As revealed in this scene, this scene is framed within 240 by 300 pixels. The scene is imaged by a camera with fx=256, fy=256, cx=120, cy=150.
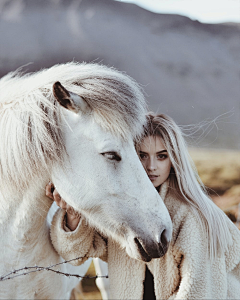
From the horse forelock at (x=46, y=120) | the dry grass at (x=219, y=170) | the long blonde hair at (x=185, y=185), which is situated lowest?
the dry grass at (x=219, y=170)

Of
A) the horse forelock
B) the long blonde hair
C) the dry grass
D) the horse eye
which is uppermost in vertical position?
the horse forelock

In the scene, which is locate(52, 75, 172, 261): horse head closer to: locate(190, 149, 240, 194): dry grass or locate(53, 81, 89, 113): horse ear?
locate(53, 81, 89, 113): horse ear

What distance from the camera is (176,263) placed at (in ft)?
3.36

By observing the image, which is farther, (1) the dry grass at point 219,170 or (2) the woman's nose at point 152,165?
(1) the dry grass at point 219,170

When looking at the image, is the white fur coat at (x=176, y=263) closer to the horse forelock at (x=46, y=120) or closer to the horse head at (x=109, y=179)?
the horse head at (x=109, y=179)

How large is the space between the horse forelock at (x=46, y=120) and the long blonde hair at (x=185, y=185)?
0.26m

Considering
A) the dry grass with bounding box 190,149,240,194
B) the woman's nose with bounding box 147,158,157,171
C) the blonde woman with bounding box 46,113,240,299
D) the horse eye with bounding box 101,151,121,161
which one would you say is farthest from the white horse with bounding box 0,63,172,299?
the dry grass with bounding box 190,149,240,194

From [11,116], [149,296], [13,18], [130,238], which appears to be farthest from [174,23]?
[149,296]

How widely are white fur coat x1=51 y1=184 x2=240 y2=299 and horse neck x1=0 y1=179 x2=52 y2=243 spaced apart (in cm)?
15

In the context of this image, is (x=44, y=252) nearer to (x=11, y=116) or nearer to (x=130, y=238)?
(x=130, y=238)

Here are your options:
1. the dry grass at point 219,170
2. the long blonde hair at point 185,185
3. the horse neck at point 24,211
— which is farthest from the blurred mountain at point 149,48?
the horse neck at point 24,211

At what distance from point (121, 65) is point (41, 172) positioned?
4.74 feet

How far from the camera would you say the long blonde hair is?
103cm

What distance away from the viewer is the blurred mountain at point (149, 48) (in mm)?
1594
